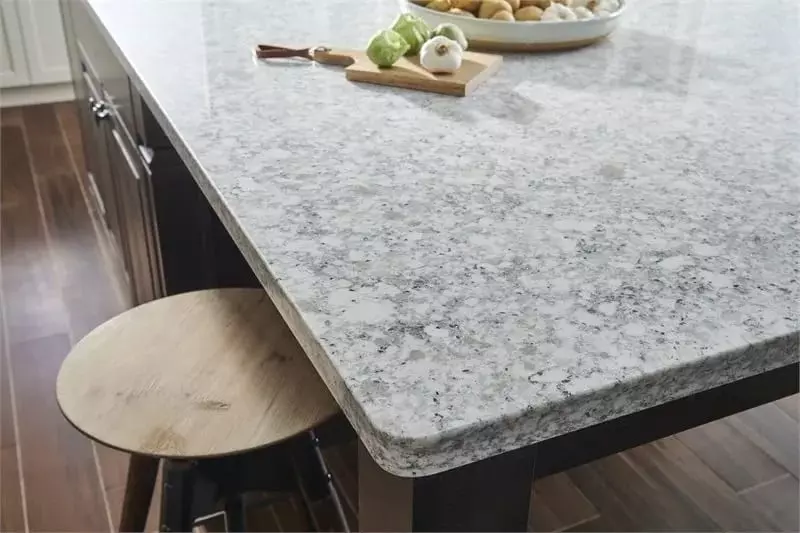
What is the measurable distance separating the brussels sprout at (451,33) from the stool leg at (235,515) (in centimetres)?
79

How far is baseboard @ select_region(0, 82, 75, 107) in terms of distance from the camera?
3805 mm

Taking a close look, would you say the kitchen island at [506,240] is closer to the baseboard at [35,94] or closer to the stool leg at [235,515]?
the stool leg at [235,515]

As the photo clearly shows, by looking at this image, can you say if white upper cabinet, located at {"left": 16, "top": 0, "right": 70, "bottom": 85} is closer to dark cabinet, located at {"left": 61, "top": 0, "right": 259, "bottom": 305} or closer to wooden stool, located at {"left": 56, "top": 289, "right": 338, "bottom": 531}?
dark cabinet, located at {"left": 61, "top": 0, "right": 259, "bottom": 305}

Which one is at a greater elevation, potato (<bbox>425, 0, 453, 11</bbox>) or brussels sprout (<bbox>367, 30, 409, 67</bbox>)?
potato (<bbox>425, 0, 453, 11</bbox>)

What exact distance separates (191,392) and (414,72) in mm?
602

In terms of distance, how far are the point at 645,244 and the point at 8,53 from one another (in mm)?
3529

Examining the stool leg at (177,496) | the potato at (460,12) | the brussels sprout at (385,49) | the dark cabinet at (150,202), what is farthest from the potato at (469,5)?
the stool leg at (177,496)

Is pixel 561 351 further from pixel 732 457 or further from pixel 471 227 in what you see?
pixel 732 457

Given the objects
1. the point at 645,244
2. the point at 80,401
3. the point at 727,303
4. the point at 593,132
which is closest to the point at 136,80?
the point at 80,401

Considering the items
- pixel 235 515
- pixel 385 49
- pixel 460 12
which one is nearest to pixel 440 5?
pixel 460 12

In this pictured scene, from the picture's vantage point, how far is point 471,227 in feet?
2.93

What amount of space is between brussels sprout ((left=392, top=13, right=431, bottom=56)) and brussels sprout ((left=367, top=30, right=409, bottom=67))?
3 cm

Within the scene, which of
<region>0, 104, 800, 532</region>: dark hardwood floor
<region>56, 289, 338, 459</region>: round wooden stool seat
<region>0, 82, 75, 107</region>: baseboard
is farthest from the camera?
<region>0, 82, 75, 107</region>: baseboard

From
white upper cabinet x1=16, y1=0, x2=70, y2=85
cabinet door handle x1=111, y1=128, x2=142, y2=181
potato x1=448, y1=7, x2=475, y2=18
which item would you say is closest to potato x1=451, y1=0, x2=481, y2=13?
potato x1=448, y1=7, x2=475, y2=18
